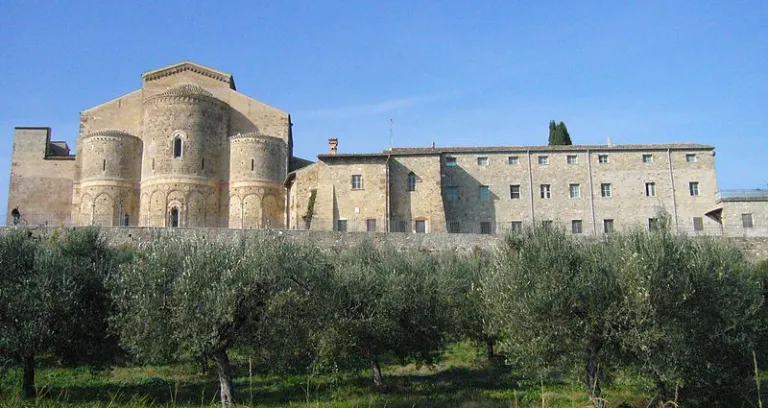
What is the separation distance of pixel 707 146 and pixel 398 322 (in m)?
33.5

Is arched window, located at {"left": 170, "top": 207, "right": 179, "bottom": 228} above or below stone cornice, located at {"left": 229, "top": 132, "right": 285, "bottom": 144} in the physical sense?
below

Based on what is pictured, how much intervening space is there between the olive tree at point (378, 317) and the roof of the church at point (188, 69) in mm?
30016

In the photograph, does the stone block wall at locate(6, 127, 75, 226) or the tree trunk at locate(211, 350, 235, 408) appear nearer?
the tree trunk at locate(211, 350, 235, 408)

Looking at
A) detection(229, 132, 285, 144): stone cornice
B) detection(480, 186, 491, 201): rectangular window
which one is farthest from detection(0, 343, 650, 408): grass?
detection(229, 132, 285, 144): stone cornice

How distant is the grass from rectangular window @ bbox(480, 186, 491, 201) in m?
20.6

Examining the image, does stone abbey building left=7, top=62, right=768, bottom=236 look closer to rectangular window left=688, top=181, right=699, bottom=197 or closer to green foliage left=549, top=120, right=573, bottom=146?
rectangular window left=688, top=181, right=699, bottom=197

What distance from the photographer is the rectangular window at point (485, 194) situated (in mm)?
43812

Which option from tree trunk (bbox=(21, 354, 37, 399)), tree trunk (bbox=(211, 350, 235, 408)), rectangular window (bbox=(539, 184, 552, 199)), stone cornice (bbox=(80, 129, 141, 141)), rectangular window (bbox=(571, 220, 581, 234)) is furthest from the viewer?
rectangular window (bbox=(539, 184, 552, 199))

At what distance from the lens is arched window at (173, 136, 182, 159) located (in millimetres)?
42281

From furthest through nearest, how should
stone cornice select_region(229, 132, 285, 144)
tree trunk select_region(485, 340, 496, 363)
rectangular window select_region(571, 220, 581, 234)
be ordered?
stone cornice select_region(229, 132, 285, 144)
rectangular window select_region(571, 220, 581, 234)
tree trunk select_region(485, 340, 496, 363)

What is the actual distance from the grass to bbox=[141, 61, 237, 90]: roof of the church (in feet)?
94.7

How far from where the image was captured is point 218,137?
1748 inches

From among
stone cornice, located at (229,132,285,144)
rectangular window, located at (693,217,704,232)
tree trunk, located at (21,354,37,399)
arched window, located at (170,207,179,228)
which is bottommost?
tree trunk, located at (21,354,37,399)

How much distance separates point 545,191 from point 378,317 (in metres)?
26.9
